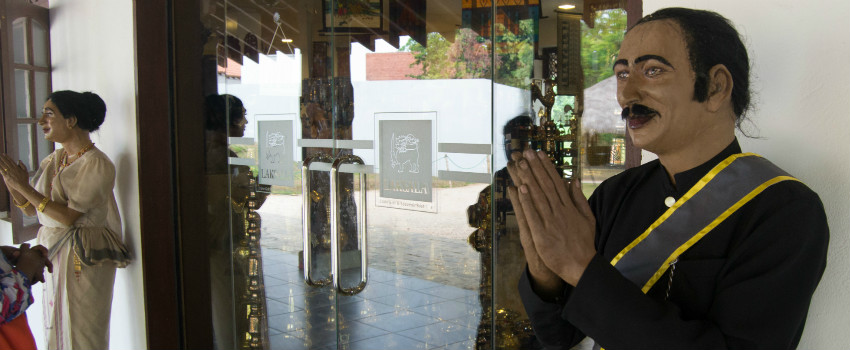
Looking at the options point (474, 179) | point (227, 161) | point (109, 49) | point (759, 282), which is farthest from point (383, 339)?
point (109, 49)

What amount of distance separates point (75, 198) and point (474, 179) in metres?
Result: 2.06

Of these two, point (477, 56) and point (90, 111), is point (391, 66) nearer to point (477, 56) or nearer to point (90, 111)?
point (477, 56)

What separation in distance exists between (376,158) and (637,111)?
5.06ft

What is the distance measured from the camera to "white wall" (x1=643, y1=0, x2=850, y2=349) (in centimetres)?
122

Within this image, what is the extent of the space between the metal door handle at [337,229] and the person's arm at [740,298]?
1.68 meters

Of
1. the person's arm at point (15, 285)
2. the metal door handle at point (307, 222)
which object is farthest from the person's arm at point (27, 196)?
the metal door handle at point (307, 222)

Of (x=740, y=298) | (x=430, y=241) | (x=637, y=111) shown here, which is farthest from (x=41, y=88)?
(x=740, y=298)

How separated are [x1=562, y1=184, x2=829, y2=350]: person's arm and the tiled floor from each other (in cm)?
134

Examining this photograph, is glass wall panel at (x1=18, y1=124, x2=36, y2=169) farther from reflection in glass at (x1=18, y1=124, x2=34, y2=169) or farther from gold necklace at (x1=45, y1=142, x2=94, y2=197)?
gold necklace at (x1=45, y1=142, x2=94, y2=197)

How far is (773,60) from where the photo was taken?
132cm

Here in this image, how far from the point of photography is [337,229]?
2.79 m

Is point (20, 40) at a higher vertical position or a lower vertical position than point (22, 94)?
higher

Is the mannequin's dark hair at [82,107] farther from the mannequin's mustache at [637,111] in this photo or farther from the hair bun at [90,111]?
the mannequin's mustache at [637,111]

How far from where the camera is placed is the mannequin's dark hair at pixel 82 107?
329 cm
